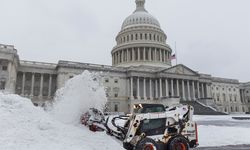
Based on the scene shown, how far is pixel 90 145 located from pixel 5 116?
5149 mm

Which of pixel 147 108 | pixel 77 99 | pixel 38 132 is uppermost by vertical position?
pixel 77 99

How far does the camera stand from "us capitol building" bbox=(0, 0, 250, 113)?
59844 mm

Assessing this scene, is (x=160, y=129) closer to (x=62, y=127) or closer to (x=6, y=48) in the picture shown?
(x=62, y=127)

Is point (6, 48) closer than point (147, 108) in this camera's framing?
No

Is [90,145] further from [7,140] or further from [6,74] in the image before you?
[6,74]

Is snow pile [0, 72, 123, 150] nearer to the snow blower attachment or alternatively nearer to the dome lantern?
the snow blower attachment

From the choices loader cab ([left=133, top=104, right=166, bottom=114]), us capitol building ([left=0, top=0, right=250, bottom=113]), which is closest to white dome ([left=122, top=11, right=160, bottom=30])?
us capitol building ([left=0, top=0, right=250, bottom=113])

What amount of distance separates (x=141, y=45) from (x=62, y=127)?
228 feet

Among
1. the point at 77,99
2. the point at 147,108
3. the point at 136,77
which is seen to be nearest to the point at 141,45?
the point at 136,77

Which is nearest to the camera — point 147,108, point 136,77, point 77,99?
point 147,108

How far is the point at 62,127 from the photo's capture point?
12.8 m

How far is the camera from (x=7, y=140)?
9.55m

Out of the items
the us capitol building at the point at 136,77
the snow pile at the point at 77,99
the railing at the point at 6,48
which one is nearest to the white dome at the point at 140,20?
the us capitol building at the point at 136,77

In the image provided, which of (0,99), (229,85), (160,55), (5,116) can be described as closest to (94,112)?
(5,116)
